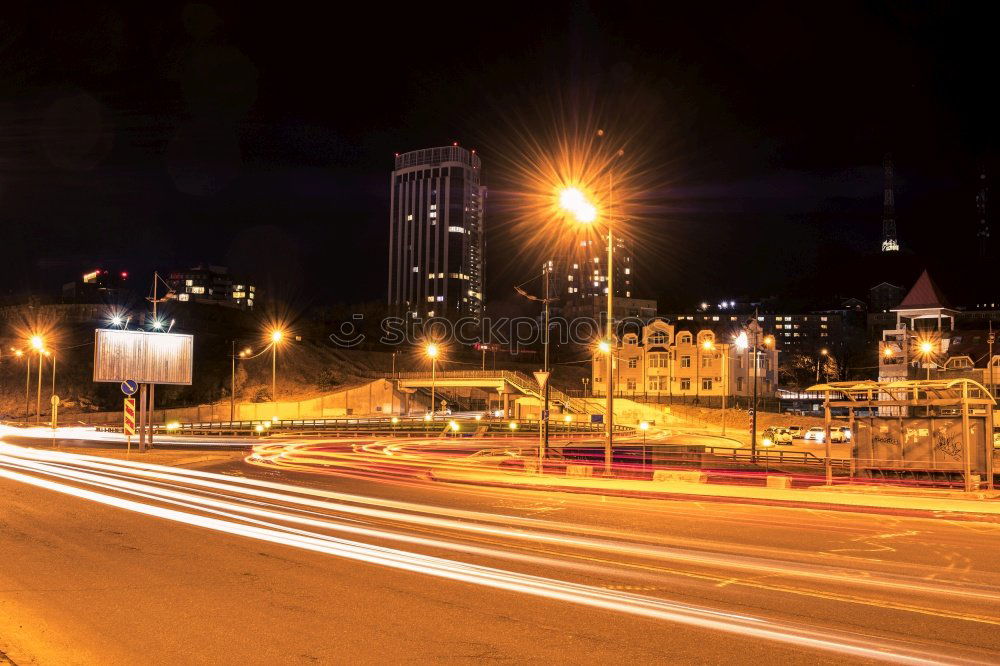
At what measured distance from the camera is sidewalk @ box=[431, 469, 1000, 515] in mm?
19641

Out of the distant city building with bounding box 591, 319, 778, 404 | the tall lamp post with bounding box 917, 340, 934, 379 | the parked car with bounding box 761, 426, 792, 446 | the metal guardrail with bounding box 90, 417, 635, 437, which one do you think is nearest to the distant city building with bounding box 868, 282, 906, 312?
the distant city building with bounding box 591, 319, 778, 404

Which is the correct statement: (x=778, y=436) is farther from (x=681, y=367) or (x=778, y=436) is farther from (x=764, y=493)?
(x=764, y=493)

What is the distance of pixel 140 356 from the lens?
39781 mm

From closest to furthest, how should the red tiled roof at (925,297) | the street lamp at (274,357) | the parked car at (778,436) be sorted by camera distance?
1. the parked car at (778,436)
2. the street lamp at (274,357)
3. the red tiled roof at (925,297)

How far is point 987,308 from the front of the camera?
13038 centimetres

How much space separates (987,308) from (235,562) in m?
145

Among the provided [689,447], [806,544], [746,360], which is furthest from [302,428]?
[806,544]

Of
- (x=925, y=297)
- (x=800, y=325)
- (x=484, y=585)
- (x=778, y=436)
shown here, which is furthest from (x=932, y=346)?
(x=800, y=325)

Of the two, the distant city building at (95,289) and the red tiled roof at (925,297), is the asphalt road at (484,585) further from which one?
the distant city building at (95,289)

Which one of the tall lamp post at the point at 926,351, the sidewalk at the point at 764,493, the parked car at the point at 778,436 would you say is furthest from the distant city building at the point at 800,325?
the sidewalk at the point at 764,493

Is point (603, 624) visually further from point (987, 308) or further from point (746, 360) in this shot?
point (987, 308)

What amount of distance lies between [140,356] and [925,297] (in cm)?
8218

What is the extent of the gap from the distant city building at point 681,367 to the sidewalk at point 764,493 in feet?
203

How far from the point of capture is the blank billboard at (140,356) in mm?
39156
